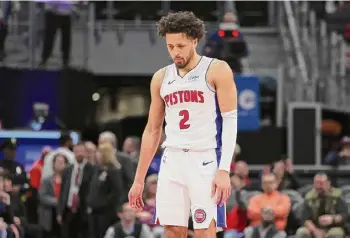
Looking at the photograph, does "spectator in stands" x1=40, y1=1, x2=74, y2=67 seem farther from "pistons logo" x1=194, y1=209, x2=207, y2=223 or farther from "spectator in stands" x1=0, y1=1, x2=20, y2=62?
"pistons logo" x1=194, y1=209, x2=207, y2=223

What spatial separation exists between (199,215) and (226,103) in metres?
0.79

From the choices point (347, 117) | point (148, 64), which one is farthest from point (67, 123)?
point (347, 117)

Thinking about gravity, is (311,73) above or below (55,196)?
above

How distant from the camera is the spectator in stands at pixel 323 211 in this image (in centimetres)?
1386

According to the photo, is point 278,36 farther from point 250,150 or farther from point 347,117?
point 250,150

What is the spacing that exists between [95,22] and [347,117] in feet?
17.6

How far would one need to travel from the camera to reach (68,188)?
14.2m

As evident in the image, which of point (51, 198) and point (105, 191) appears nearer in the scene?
point (105, 191)

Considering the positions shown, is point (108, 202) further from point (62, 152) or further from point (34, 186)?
point (34, 186)

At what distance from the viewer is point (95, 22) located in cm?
2091

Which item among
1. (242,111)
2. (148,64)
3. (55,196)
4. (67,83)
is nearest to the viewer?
(55,196)

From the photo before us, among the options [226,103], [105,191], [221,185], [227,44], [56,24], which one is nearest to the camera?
[221,185]

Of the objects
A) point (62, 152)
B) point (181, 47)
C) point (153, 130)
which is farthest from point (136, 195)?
point (62, 152)

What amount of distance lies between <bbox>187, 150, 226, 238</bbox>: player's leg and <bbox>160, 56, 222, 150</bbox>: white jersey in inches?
3.5
